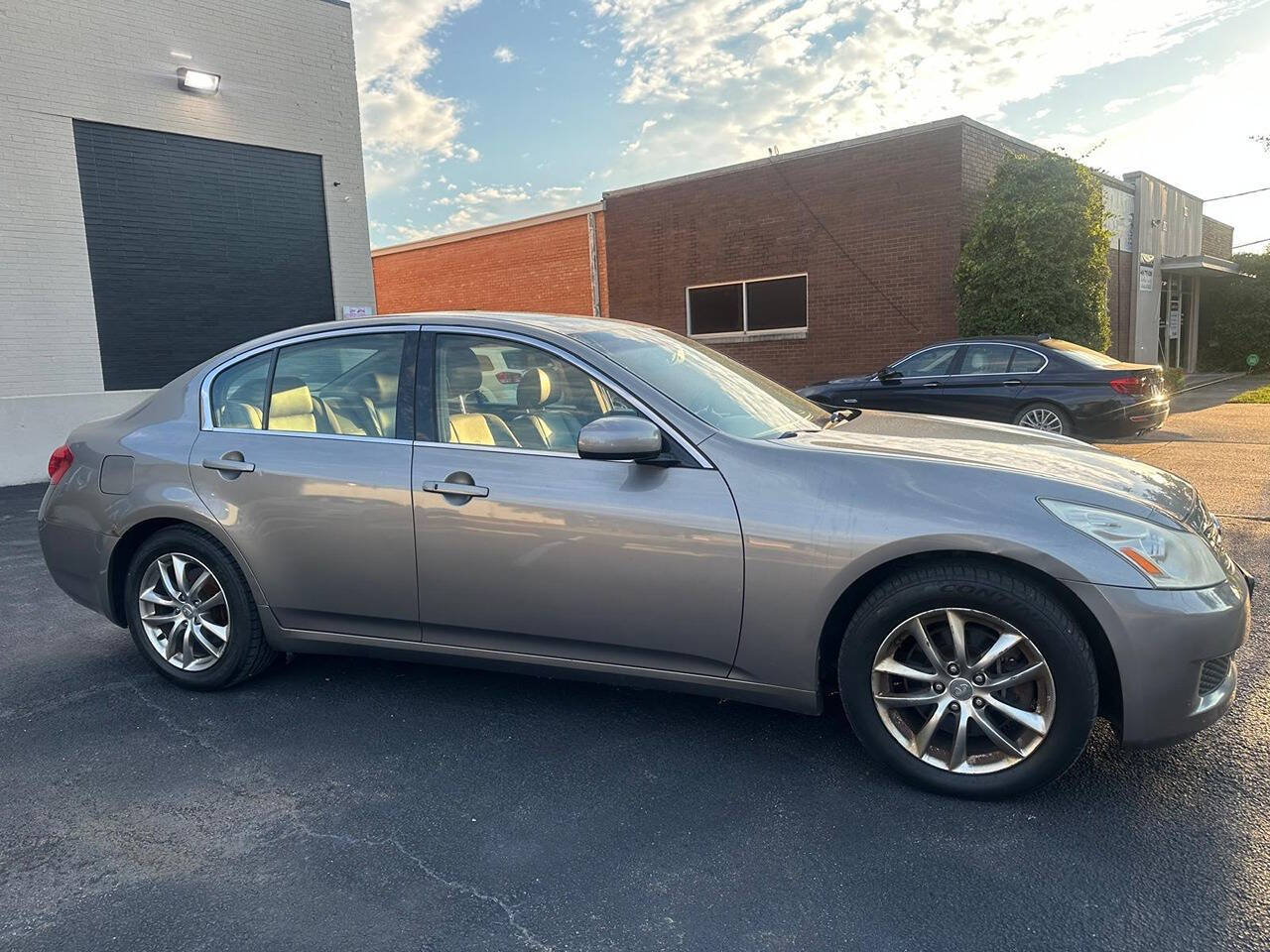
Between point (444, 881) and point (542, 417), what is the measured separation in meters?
1.64

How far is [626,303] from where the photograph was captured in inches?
760

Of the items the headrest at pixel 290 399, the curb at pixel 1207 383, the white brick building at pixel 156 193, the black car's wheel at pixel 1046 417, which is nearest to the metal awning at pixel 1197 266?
the curb at pixel 1207 383

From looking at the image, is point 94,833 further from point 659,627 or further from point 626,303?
point 626,303

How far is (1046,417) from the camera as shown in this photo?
1005 centimetres

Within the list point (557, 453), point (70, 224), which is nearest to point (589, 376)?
point (557, 453)

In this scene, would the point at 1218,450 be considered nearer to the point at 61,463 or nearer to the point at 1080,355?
the point at 1080,355

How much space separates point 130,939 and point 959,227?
48.2ft

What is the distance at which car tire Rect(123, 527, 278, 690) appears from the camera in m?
3.73

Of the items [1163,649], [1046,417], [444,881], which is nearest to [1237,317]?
[1046,417]

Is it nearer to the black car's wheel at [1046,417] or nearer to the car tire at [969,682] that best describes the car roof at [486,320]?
the car tire at [969,682]

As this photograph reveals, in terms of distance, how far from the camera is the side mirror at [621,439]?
2.91m

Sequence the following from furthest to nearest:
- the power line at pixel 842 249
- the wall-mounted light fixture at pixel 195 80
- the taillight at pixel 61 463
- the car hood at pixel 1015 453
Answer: the power line at pixel 842 249 → the wall-mounted light fixture at pixel 195 80 → the taillight at pixel 61 463 → the car hood at pixel 1015 453

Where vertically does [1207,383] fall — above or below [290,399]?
below

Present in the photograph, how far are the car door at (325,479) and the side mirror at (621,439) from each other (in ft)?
2.68
